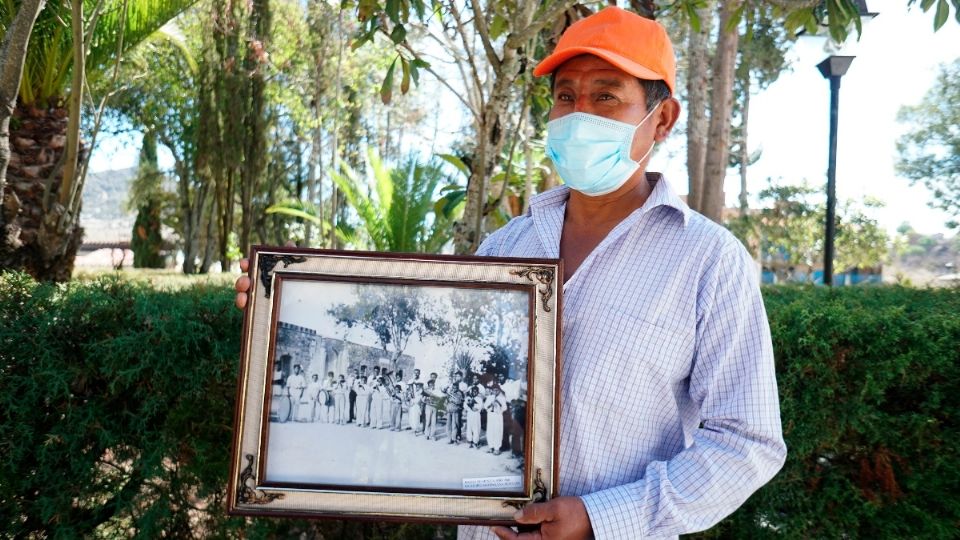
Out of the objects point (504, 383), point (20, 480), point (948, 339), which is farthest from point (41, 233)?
point (948, 339)

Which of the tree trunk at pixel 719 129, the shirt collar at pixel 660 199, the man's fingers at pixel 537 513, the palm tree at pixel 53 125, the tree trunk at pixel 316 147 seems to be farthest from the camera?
the tree trunk at pixel 316 147

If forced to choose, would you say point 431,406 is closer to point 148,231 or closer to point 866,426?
point 866,426

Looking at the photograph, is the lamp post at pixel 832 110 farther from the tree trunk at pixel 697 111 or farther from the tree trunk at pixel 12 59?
the tree trunk at pixel 12 59

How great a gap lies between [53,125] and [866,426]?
22.6 ft

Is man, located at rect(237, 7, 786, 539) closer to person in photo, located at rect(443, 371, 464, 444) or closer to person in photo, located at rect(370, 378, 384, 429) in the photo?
person in photo, located at rect(443, 371, 464, 444)

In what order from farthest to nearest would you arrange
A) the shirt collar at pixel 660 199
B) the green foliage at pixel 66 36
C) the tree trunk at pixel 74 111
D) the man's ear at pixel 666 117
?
the green foliage at pixel 66 36 < the tree trunk at pixel 74 111 < the man's ear at pixel 666 117 < the shirt collar at pixel 660 199

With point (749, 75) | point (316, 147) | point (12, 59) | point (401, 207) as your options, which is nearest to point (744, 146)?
point (749, 75)

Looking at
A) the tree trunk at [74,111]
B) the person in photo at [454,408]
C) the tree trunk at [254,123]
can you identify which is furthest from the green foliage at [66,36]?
the tree trunk at [254,123]

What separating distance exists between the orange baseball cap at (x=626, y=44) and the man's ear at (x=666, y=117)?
96mm

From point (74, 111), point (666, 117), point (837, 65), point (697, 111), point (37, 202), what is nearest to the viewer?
Result: point (666, 117)

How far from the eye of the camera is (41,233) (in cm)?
491

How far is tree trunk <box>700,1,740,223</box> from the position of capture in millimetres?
11531

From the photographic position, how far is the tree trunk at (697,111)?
11734 mm
